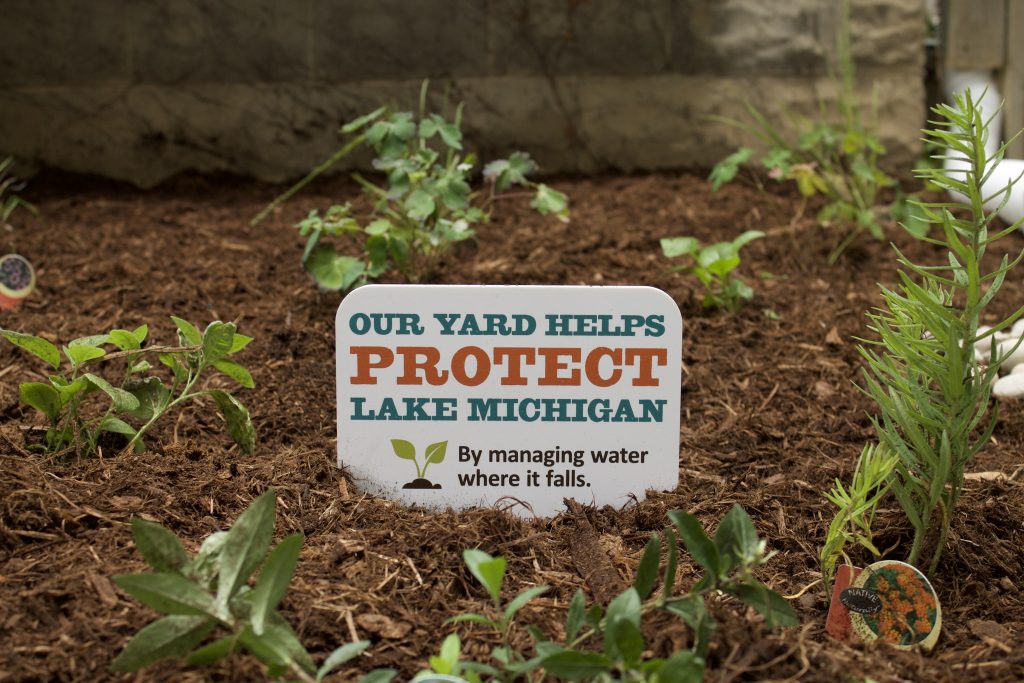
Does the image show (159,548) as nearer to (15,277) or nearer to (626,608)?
(626,608)

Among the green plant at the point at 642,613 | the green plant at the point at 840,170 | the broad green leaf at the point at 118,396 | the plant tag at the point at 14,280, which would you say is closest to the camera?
the green plant at the point at 642,613

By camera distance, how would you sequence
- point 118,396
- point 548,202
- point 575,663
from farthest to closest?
1. point 548,202
2. point 118,396
3. point 575,663

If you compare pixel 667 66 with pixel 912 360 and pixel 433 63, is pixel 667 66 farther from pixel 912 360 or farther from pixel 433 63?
pixel 912 360

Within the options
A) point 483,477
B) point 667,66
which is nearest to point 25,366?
point 483,477

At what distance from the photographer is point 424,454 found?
1559mm

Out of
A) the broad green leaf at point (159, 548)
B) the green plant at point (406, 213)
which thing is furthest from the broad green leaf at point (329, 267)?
the broad green leaf at point (159, 548)

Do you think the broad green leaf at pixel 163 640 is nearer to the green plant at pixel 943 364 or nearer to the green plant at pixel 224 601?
the green plant at pixel 224 601

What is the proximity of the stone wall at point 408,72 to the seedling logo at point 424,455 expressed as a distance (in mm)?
2099

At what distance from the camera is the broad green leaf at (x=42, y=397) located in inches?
57.8

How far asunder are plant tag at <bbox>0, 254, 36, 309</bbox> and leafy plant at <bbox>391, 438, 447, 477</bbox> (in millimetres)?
1209

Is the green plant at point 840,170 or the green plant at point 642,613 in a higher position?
the green plant at point 840,170

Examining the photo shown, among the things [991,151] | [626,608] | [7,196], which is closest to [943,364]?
[626,608]

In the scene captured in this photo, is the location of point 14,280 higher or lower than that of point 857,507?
higher

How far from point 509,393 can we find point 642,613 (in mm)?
465
